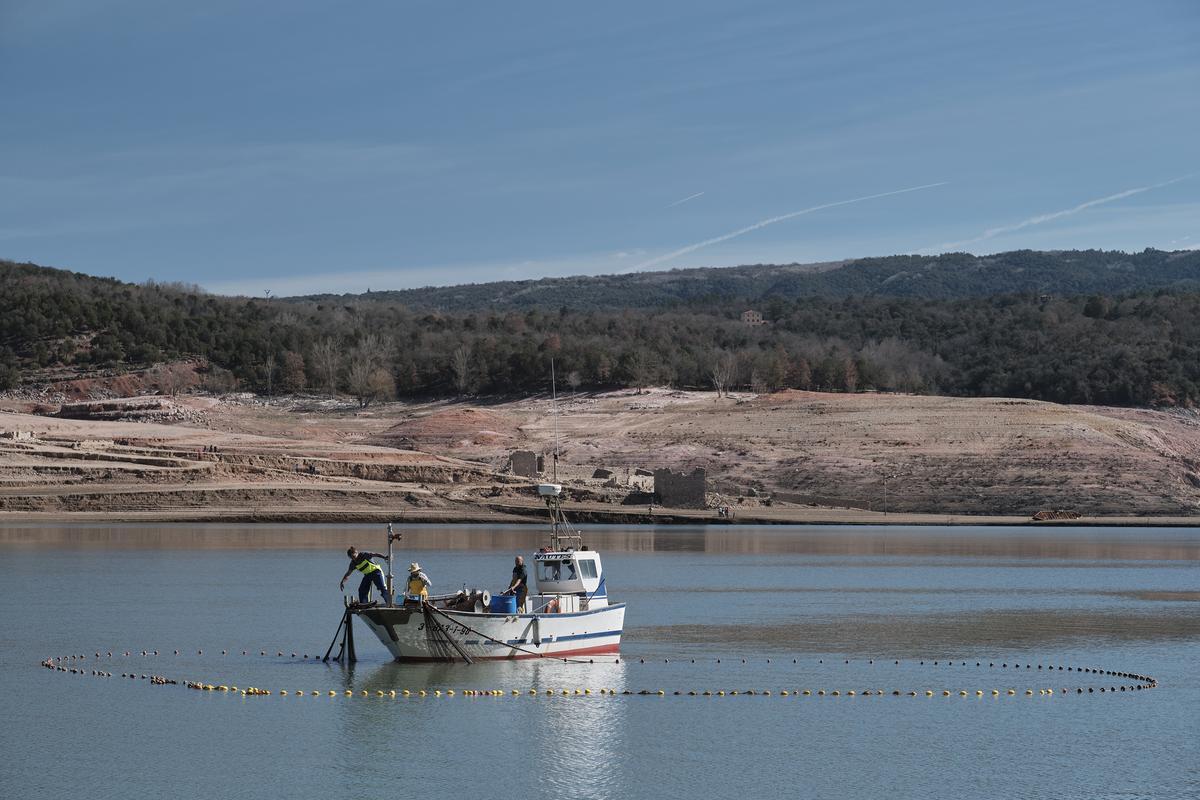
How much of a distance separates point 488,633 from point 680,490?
213 feet

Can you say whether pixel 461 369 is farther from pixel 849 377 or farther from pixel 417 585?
pixel 417 585

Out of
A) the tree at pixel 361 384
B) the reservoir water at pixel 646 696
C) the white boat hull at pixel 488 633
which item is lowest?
the reservoir water at pixel 646 696

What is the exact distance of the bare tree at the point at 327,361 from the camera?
14162 centimetres

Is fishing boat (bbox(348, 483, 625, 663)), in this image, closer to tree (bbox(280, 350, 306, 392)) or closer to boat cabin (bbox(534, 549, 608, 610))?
boat cabin (bbox(534, 549, 608, 610))

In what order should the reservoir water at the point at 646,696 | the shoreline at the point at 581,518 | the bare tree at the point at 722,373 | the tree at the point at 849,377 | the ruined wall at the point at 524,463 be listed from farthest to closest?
the tree at the point at 849,377 → the bare tree at the point at 722,373 → the ruined wall at the point at 524,463 → the shoreline at the point at 581,518 → the reservoir water at the point at 646,696

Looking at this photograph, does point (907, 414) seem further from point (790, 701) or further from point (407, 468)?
point (790, 701)

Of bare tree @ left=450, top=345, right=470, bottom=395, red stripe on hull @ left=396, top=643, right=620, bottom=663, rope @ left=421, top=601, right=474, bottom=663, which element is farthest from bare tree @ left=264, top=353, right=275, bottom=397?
rope @ left=421, top=601, right=474, bottom=663

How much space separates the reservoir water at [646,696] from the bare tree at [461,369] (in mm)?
82119

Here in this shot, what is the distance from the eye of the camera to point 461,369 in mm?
140500

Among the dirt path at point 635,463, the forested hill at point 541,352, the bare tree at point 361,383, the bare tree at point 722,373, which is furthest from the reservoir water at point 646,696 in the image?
the forested hill at point 541,352

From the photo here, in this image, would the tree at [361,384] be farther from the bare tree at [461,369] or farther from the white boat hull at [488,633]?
the white boat hull at [488,633]

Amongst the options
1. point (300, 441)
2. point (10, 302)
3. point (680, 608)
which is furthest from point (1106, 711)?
point (10, 302)

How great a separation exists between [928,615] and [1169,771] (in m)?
21.3

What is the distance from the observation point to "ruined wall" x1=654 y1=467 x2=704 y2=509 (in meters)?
98.7
